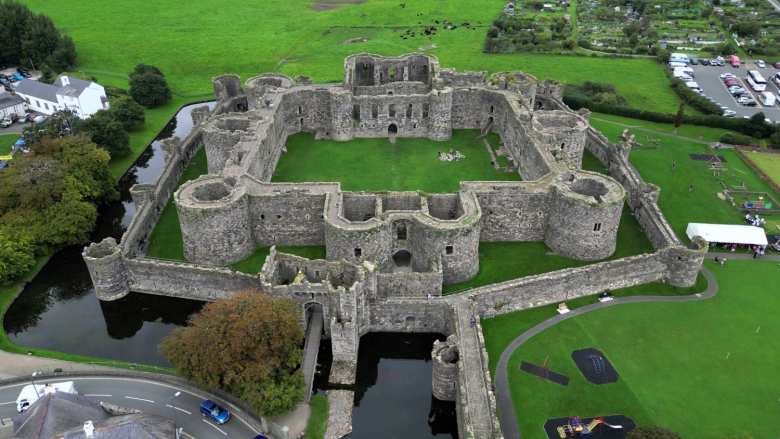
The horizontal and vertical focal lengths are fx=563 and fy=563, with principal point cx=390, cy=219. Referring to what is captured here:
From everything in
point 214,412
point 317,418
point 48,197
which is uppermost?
point 48,197

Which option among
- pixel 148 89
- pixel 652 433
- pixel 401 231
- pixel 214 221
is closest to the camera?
pixel 652 433

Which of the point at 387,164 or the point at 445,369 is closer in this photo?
the point at 445,369

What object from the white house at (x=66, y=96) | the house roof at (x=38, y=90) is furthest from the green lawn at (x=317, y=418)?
the house roof at (x=38, y=90)

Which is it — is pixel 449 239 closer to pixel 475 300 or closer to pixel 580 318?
pixel 475 300

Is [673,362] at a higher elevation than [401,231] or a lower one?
lower

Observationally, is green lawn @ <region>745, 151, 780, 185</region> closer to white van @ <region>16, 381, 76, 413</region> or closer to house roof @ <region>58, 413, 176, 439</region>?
house roof @ <region>58, 413, 176, 439</region>

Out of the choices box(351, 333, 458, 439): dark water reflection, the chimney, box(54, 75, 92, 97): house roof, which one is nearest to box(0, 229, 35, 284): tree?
the chimney

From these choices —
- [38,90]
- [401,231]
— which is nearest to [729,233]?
[401,231]

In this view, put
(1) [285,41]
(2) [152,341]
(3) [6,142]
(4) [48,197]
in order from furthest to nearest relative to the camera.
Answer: (1) [285,41] < (3) [6,142] < (4) [48,197] < (2) [152,341]

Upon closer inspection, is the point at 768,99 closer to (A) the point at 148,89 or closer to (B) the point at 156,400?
(B) the point at 156,400
